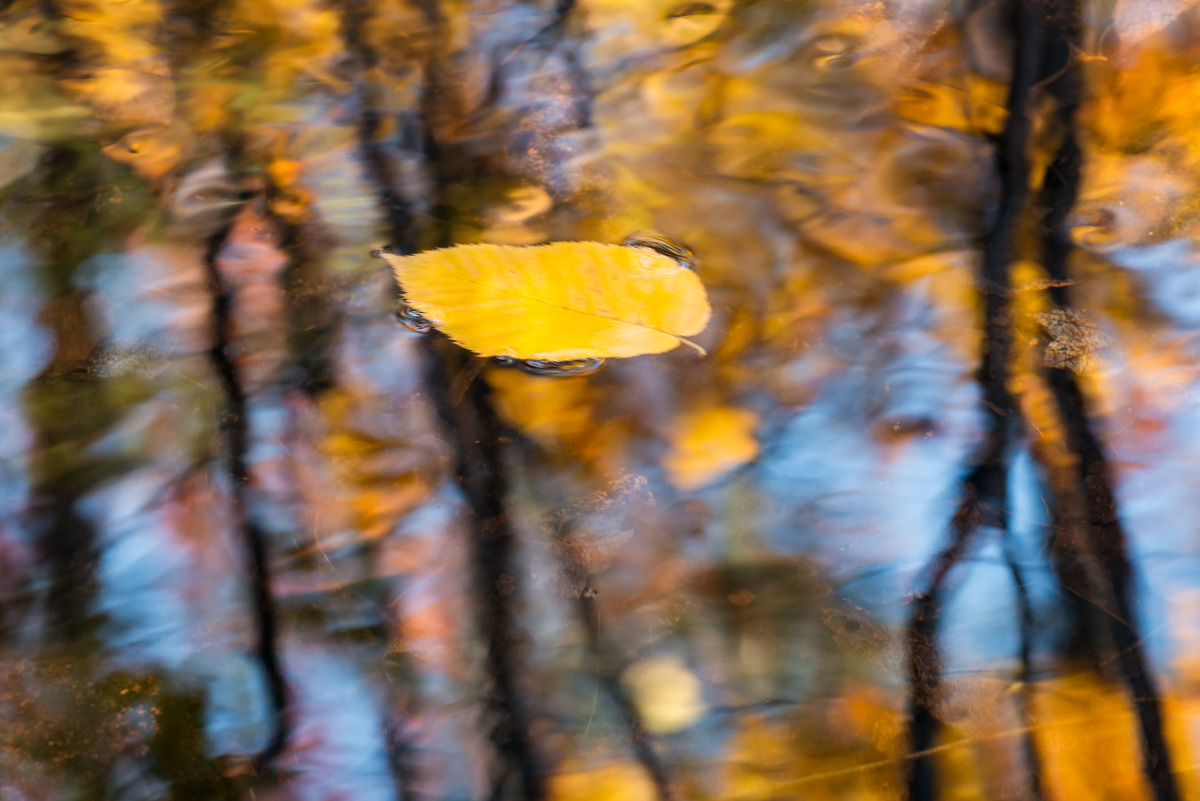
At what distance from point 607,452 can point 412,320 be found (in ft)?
0.83

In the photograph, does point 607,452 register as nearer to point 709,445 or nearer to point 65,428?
point 709,445

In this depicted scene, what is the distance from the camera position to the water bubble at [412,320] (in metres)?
0.85

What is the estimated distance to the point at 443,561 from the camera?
28.2 inches

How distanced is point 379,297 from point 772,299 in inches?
16.1

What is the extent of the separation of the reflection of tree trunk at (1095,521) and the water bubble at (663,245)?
14.2 inches

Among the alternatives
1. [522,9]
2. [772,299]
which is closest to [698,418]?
[772,299]

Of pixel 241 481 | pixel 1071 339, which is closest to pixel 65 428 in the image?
pixel 241 481

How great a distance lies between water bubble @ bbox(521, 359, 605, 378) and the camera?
2.68ft

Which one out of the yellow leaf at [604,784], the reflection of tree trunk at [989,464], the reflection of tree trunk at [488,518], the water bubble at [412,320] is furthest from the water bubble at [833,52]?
the yellow leaf at [604,784]

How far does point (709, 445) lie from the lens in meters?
0.76

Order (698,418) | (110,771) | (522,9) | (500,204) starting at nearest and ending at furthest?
(110,771)
(698,418)
(500,204)
(522,9)

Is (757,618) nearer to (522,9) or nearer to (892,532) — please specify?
(892,532)

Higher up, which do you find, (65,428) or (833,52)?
(833,52)

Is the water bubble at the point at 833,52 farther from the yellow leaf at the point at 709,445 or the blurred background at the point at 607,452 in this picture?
the yellow leaf at the point at 709,445
